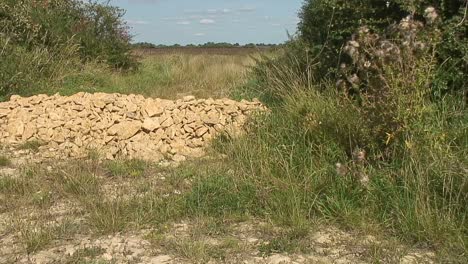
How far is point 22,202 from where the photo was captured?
5.08 metres

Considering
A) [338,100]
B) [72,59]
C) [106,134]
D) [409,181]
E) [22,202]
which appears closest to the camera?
[409,181]

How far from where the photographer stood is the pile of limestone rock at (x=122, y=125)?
22.4 ft

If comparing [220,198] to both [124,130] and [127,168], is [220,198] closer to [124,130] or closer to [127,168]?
[127,168]

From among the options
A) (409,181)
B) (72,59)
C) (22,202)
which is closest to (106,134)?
(22,202)

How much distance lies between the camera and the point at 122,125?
23.6 ft

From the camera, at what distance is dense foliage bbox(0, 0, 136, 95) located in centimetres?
1117

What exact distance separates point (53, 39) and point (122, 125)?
7.50m

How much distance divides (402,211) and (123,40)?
13147 mm

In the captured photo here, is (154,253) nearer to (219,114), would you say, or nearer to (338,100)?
(338,100)

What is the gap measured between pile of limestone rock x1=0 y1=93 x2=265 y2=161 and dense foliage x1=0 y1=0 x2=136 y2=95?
10.4ft

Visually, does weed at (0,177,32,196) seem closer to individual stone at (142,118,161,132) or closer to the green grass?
the green grass

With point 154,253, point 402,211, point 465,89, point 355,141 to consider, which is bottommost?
point 154,253

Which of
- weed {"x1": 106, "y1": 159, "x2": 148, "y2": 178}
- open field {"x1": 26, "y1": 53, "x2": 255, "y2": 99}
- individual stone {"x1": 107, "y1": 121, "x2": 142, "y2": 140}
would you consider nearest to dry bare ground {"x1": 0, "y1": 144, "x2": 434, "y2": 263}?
weed {"x1": 106, "y1": 159, "x2": 148, "y2": 178}

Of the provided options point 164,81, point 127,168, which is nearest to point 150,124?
point 127,168
